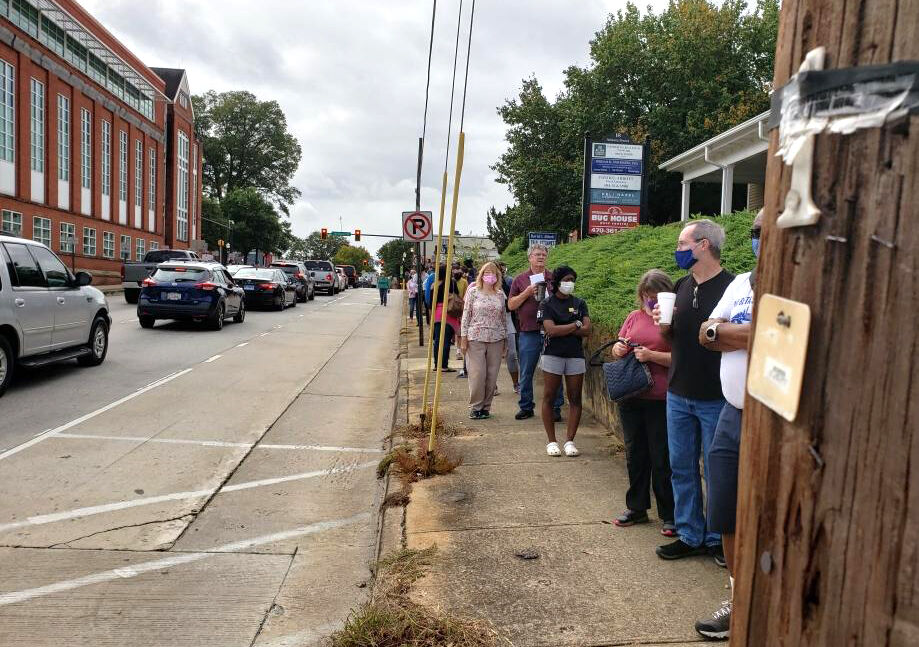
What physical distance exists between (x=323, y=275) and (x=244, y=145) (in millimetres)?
44095

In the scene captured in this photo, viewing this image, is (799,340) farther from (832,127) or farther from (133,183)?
(133,183)

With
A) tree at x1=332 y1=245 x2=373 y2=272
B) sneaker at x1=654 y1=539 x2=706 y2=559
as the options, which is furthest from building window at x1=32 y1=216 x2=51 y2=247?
tree at x1=332 y1=245 x2=373 y2=272

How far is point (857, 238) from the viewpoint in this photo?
3.79 ft

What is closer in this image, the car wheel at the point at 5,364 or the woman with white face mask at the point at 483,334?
the woman with white face mask at the point at 483,334

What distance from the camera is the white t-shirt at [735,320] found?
320 centimetres

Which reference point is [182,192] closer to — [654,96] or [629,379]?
[654,96]

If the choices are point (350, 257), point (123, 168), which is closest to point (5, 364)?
point (123, 168)

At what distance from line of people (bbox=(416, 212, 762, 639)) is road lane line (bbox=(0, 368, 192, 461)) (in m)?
4.18

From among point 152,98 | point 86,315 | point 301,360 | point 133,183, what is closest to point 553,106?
point 301,360

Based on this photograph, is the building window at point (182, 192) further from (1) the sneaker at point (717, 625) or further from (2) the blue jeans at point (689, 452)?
(1) the sneaker at point (717, 625)

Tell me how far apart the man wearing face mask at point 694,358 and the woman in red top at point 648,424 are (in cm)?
54

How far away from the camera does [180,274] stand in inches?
712

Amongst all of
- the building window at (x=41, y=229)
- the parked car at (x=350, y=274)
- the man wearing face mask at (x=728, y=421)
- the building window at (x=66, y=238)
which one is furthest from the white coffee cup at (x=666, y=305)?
the parked car at (x=350, y=274)

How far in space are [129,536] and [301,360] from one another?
9.40m
